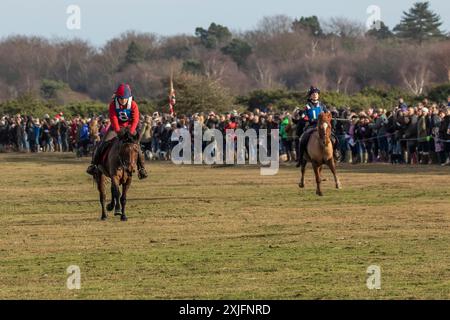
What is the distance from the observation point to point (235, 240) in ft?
65.4

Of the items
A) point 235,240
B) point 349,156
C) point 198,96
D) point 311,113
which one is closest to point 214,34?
point 198,96

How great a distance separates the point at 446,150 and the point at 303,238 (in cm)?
1918

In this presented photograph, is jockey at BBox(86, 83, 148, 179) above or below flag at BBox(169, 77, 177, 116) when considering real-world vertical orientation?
below

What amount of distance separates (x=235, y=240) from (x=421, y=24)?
104898 millimetres

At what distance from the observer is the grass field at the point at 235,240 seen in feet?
48.4

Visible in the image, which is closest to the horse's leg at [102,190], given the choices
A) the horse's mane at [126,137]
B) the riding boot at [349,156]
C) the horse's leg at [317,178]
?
the horse's mane at [126,137]

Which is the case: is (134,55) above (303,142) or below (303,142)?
above

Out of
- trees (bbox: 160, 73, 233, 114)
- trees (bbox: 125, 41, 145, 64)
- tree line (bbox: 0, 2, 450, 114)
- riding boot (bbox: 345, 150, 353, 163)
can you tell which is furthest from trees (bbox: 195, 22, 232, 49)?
riding boot (bbox: 345, 150, 353, 163)

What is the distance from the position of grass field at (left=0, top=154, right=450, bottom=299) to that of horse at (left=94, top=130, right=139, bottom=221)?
1.49ft

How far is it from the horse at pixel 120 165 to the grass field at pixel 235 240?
1.49ft

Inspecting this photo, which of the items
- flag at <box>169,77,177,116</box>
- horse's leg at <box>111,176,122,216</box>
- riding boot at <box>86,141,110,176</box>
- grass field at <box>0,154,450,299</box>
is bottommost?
grass field at <box>0,154,450,299</box>

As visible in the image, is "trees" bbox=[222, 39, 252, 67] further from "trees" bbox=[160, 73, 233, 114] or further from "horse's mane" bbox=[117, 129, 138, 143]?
"horse's mane" bbox=[117, 129, 138, 143]

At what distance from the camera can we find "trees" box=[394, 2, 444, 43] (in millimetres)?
120250

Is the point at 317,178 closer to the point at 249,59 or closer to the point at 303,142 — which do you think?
the point at 303,142
